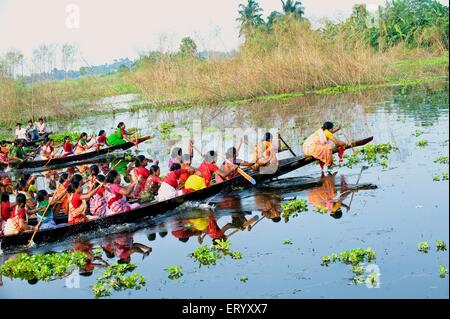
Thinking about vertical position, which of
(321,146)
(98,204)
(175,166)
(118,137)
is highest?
(321,146)

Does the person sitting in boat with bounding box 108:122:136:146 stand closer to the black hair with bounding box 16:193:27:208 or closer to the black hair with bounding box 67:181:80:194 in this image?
the black hair with bounding box 67:181:80:194

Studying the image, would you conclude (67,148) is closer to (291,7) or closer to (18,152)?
(18,152)

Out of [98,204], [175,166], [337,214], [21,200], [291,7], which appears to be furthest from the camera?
[291,7]

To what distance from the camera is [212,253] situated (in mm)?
10305

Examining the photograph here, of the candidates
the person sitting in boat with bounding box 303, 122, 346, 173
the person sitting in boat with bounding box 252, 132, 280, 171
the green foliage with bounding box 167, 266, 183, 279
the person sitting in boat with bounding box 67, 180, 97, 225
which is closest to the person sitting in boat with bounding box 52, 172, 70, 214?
the person sitting in boat with bounding box 67, 180, 97, 225

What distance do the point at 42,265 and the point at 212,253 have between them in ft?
8.93

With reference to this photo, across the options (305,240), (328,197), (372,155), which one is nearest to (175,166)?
(328,197)

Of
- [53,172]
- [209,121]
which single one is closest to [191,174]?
[53,172]

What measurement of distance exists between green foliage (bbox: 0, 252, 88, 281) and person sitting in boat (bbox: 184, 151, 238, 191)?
12.0 ft

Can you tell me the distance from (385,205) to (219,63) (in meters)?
23.3

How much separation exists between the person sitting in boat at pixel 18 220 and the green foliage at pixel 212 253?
10.2ft
